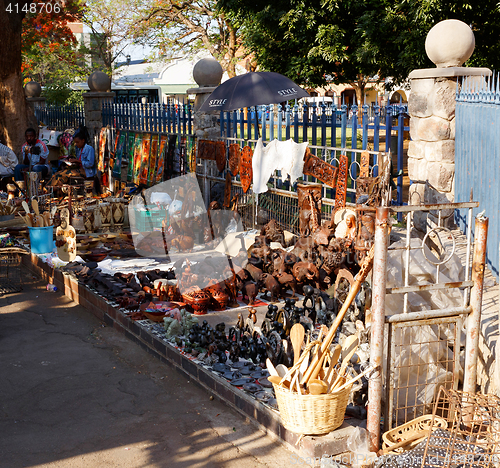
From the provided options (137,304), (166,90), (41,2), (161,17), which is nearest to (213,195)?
(137,304)

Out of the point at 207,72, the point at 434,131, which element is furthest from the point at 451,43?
the point at 207,72

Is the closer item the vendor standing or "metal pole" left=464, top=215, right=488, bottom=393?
"metal pole" left=464, top=215, right=488, bottom=393

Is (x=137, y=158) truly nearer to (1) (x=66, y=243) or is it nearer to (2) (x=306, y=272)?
(1) (x=66, y=243)

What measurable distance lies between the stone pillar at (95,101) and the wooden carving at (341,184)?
391 inches

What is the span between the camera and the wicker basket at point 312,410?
13.5 ft

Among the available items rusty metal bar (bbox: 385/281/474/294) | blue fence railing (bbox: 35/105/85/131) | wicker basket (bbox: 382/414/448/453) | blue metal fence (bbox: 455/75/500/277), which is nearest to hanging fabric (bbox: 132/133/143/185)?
blue fence railing (bbox: 35/105/85/131)

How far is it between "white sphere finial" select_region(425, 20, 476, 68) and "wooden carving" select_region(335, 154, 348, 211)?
203 centimetres

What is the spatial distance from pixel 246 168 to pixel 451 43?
4273mm

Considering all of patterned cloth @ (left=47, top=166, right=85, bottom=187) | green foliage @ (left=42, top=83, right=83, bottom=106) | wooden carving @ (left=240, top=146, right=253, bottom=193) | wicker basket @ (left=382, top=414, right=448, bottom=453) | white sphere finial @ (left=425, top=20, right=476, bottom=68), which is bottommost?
wicker basket @ (left=382, top=414, right=448, bottom=453)

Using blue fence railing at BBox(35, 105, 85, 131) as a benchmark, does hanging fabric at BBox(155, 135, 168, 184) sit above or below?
below

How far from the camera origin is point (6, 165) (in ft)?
49.4

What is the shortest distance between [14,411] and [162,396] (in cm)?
124

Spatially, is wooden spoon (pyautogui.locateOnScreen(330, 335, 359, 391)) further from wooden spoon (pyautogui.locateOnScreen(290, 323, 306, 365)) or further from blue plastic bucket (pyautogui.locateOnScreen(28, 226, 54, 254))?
blue plastic bucket (pyautogui.locateOnScreen(28, 226, 54, 254))

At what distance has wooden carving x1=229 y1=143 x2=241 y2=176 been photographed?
10664 millimetres
